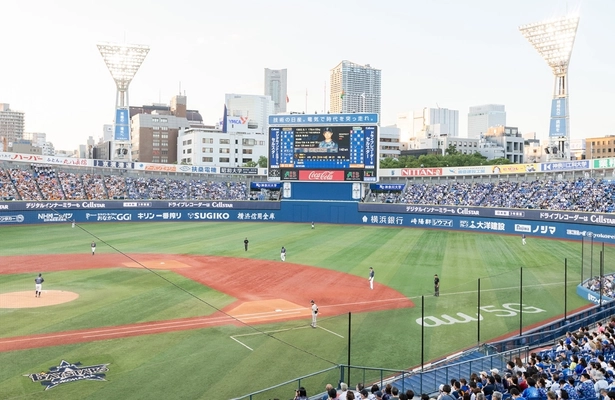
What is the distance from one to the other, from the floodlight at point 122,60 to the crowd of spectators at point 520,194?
42529mm

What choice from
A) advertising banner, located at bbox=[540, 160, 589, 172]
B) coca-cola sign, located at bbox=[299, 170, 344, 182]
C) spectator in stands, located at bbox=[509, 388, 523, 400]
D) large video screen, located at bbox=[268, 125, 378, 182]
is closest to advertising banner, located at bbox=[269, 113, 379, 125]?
large video screen, located at bbox=[268, 125, 378, 182]

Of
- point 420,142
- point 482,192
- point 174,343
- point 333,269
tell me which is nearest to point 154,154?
point 420,142

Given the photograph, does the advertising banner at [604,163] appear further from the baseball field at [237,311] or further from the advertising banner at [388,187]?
the advertising banner at [388,187]

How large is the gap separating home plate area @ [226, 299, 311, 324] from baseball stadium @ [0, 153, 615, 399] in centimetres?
15

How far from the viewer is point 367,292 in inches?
1192

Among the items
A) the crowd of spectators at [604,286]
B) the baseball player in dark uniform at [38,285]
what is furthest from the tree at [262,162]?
the crowd of spectators at [604,286]

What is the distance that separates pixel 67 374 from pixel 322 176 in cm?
5401

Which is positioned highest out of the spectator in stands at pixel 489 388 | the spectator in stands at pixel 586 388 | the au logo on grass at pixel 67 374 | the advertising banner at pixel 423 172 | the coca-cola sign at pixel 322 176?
the advertising banner at pixel 423 172

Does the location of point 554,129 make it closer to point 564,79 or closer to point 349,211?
point 564,79

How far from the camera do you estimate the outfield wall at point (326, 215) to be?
56.4m

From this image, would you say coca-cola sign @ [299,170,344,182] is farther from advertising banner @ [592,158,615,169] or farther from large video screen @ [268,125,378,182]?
advertising banner @ [592,158,615,169]

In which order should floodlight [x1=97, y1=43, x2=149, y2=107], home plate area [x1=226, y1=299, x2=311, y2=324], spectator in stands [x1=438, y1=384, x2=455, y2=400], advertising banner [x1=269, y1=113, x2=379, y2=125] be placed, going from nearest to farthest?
spectator in stands [x1=438, y1=384, x2=455, y2=400] → home plate area [x1=226, y1=299, x2=311, y2=324] → advertising banner [x1=269, y1=113, x2=379, y2=125] → floodlight [x1=97, y1=43, x2=149, y2=107]

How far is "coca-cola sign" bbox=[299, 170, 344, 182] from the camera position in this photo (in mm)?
68688

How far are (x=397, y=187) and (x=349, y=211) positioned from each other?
37.6 feet
